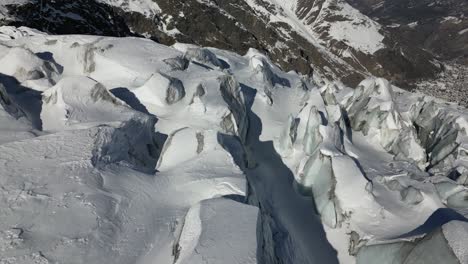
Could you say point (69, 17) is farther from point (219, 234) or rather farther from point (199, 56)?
point (219, 234)

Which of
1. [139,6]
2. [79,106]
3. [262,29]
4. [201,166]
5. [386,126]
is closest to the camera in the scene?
[201,166]

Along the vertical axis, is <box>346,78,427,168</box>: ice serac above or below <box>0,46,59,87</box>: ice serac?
above

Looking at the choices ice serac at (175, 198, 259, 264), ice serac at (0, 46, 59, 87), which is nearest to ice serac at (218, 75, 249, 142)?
ice serac at (175, 198, 259, 264)

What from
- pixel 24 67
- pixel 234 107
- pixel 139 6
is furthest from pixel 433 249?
pixel 139 6

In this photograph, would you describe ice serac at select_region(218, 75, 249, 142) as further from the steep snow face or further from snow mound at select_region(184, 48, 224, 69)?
the steep snow face

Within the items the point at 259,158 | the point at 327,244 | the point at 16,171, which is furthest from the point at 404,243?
the point at 16,171
